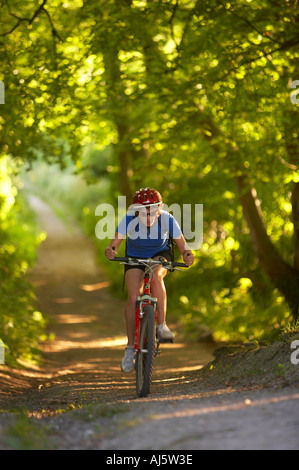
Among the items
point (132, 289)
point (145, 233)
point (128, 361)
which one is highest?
point (145, 233)

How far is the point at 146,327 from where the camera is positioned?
6.30 meters

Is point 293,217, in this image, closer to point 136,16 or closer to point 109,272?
point 136,16

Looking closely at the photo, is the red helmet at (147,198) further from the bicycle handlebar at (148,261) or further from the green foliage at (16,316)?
the green foliage at (16,316)

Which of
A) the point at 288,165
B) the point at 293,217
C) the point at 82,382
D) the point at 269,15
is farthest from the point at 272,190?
the point at 82,382

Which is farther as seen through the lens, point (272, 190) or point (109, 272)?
point (109, 272)

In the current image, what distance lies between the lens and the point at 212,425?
4445 millimetres

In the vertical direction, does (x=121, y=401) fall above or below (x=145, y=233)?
below

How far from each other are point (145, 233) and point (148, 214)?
209 millimetres

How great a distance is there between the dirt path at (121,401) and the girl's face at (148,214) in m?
1.64

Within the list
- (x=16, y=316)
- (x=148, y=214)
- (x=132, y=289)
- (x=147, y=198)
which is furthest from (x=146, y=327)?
(x=16, y=316)

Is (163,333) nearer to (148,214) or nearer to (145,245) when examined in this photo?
(145,245)

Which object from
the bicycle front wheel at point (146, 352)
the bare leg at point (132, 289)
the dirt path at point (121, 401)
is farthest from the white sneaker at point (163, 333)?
the dirt path at point (121, 401)

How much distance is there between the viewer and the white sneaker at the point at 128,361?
643cm
